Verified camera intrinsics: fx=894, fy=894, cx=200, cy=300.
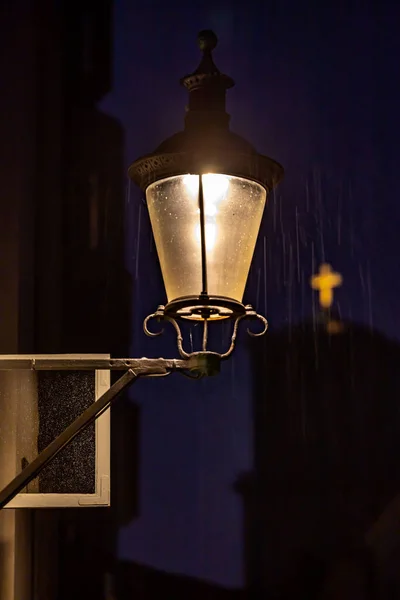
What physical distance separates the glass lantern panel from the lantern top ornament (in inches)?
1.5

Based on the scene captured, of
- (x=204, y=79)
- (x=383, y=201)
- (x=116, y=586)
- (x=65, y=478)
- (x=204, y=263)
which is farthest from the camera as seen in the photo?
(x=383, y=201)

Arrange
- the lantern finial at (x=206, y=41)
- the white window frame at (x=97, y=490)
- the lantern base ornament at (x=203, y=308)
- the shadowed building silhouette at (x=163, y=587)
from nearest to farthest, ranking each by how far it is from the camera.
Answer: the lantern base ornament at (x=203, y=308) < the lantern finial at (x=206, y=41) < the white window frame at (x=97, y=490) < the shadowed building silhouette at (x=163, y=587)

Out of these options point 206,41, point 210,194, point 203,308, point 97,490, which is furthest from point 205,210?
point 97,490

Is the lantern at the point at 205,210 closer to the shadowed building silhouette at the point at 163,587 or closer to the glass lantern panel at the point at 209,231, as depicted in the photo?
the glass lantern panel at the point at 209,231

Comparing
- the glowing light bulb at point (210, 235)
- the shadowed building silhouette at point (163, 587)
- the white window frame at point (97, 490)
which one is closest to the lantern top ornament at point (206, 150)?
the glowing light bulb at point (210, 235)

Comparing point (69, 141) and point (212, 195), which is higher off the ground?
point (69, 141)

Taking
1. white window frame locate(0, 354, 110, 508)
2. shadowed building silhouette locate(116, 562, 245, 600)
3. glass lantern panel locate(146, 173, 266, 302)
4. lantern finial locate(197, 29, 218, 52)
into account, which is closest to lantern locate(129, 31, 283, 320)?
glass lantern panel locate(146, 173, 266, 302)

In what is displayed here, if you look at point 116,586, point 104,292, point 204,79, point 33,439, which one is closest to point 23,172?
point 104,292

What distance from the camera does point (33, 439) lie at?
14.2 feet

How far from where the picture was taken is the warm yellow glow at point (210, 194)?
316 centimetres

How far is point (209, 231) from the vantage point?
3.16 meters

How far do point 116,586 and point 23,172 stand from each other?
2.28 meters

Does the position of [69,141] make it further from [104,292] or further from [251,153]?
[251,153]

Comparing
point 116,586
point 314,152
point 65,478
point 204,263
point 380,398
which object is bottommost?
point 116,586
